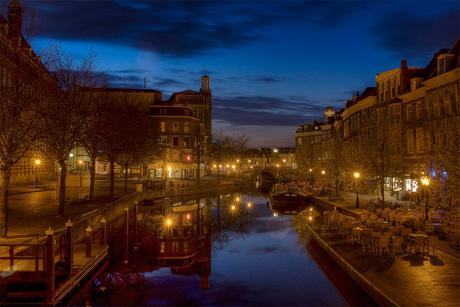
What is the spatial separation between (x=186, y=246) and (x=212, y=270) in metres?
4.99

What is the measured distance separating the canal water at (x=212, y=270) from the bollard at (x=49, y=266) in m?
1.71

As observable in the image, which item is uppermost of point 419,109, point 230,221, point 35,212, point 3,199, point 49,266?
point 419,109

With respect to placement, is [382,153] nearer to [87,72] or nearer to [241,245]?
[241,245]

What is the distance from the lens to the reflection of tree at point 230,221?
100 ft

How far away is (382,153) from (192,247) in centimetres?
1772

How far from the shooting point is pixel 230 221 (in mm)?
38062

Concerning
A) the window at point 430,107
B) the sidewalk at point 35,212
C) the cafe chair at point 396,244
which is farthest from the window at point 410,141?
the sidewalk at point 35,212

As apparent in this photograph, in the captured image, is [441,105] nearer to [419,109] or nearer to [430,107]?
[430,107]

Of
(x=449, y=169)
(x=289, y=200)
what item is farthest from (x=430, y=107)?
(x=289, y=200)

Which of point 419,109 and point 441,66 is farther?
point 419,109

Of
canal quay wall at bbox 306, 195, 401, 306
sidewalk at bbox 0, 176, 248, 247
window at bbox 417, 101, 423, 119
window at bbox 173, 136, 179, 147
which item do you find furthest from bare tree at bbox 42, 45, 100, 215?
window at bbox 173, 136, 179, 147

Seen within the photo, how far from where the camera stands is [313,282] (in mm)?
18594

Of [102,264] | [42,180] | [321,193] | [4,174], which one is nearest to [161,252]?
[102,264]

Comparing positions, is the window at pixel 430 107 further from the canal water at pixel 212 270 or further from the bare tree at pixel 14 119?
the bare tree at pixel 14 119
